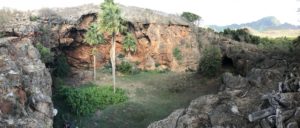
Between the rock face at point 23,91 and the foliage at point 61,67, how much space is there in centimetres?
2320

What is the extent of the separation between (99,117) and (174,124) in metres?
30.4

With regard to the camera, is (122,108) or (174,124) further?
(122,108)

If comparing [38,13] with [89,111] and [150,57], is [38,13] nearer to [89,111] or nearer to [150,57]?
[150,57]

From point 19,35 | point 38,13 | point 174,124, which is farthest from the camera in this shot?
point 38,13

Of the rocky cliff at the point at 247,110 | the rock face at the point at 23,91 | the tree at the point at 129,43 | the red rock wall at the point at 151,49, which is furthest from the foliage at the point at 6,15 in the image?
the rocky cliff at the point at 247,110

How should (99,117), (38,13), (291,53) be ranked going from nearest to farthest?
(99,117) < (291,53) < (38,13)

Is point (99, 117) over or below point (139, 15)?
below

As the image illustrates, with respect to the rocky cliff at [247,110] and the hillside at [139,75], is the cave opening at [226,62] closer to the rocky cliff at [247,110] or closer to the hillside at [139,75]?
the hillside at [139,75]

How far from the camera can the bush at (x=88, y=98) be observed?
57.3 metres

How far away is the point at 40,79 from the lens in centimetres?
4256

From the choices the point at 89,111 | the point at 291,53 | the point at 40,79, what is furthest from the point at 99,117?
the point at 291,53

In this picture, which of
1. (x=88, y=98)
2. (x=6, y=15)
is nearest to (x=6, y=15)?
(x=6, y=15)

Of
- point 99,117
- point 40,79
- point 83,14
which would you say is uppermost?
point 83,14

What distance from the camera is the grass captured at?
177 ft
